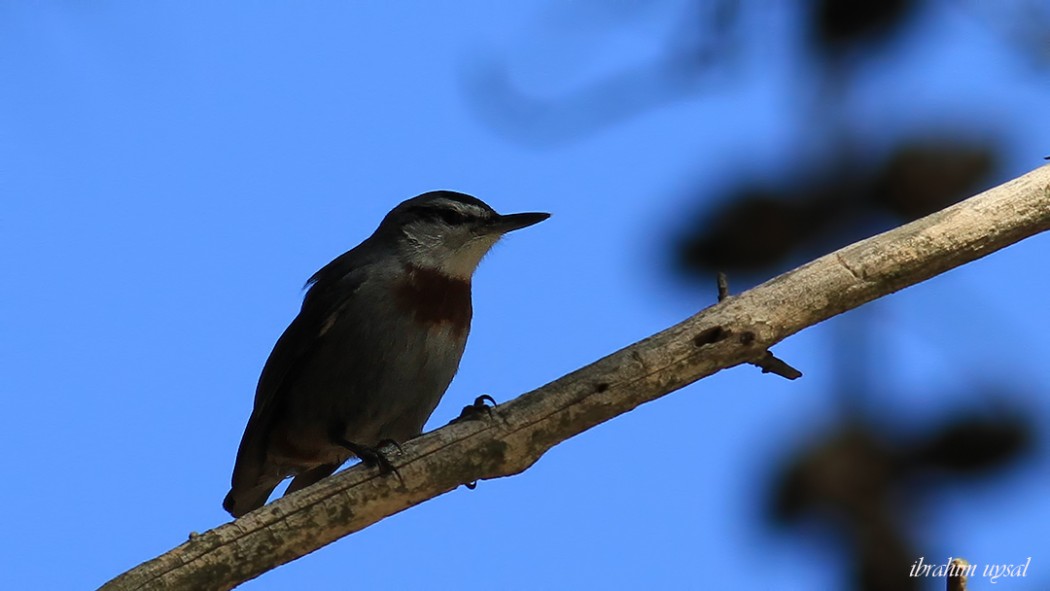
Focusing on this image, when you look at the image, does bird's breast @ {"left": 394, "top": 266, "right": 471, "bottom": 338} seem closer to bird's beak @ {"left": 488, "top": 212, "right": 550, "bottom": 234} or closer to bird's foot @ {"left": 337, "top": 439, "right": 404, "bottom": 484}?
bird's beak @ {"left": 488, "top": 212, "right": 550, "bottom": 234}

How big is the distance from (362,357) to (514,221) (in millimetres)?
1219

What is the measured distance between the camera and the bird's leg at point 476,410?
471 centimetres

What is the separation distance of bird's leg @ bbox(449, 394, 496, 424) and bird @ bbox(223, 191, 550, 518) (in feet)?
2.53

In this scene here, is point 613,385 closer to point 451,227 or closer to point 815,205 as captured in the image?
point 815,205

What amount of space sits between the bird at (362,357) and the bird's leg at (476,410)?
0.77 m

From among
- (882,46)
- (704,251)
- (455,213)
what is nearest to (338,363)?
(455,213)

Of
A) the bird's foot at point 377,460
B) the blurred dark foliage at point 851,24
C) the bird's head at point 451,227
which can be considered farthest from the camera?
the bird's head at point 451,227

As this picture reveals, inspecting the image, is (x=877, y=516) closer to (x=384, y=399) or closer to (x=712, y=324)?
(x=712, y=324)

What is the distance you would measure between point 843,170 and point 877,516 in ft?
3.36

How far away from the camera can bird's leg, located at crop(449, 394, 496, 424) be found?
4711 millimetres

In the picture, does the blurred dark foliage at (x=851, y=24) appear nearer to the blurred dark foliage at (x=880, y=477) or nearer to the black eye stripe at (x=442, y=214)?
the blurred dark foliage at (x=880, y=477)

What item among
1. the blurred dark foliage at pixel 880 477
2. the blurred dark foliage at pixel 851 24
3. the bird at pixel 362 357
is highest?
the bird at pixel 362 357

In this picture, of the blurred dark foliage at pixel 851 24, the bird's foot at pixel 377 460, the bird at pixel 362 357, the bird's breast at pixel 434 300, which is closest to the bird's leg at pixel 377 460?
the bird's foot at pixel 377 460

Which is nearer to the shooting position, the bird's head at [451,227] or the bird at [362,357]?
the bird at [362,357]
